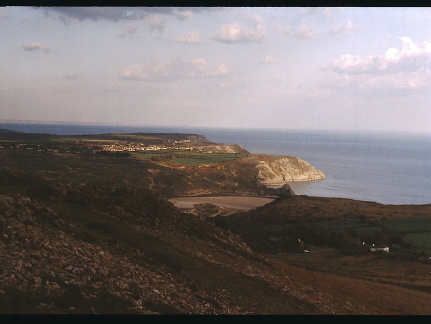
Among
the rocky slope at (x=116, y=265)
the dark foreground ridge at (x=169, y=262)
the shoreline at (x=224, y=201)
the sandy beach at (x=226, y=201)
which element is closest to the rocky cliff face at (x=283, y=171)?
the shoreline at (x=224, y=201)

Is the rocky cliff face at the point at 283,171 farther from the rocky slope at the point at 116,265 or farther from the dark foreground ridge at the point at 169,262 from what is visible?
the rocky slope at the point at 116,265

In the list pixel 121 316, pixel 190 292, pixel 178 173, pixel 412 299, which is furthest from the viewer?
pixel 178 173

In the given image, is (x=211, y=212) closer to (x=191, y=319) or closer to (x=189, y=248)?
(x=189, y=248)

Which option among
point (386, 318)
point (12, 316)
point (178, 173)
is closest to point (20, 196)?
point (12, 316)

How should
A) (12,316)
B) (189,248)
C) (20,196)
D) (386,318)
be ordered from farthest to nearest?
1. (189,248)
2. (20,196)
3. (386,318)
4. (12,316)

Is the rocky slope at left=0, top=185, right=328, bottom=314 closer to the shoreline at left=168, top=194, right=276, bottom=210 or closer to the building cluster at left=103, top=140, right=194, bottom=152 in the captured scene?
the shoreline at left=168, top=194, right=276, bottom=210

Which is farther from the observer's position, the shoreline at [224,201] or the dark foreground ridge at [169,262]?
the shoreline at [224,201]
